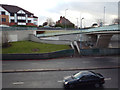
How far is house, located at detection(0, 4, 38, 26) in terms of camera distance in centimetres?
4698

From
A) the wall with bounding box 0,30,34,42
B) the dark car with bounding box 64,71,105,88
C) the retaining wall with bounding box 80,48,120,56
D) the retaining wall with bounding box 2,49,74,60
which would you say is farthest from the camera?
the wall with bounding box 0,30,34,42

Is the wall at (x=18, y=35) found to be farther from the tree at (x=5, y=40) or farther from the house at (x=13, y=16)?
the house at (x=13, y=16)

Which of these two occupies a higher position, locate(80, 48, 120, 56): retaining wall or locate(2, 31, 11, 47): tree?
locate(2, 31, 11, 47): tree

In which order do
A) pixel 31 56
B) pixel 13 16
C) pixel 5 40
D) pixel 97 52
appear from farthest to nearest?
pixel 13 16, pixel 5 40, pixel 97 52, pixel 31 56

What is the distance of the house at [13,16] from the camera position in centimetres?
4698

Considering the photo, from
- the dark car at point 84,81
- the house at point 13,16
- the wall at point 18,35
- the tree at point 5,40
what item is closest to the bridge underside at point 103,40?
the wall at point 18,35

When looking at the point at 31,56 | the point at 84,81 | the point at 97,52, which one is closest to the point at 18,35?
Result: the point at 31,56

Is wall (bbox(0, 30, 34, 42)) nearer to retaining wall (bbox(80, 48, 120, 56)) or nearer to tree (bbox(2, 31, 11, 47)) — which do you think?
tree (bbox(2, 31, 11, 47))

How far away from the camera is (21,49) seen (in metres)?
25.0

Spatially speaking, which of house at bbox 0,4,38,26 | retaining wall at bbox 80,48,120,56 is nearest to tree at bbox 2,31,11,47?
retaining wall at bbox 80,48,120,56

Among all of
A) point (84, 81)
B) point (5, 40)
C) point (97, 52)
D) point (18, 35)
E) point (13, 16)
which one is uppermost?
point (13, 16)

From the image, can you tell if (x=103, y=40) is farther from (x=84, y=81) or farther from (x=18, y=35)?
(x=18, y=35)

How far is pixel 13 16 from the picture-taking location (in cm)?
4969

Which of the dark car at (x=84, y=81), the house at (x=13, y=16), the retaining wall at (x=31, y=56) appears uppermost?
the house at (x=13, y=16)
